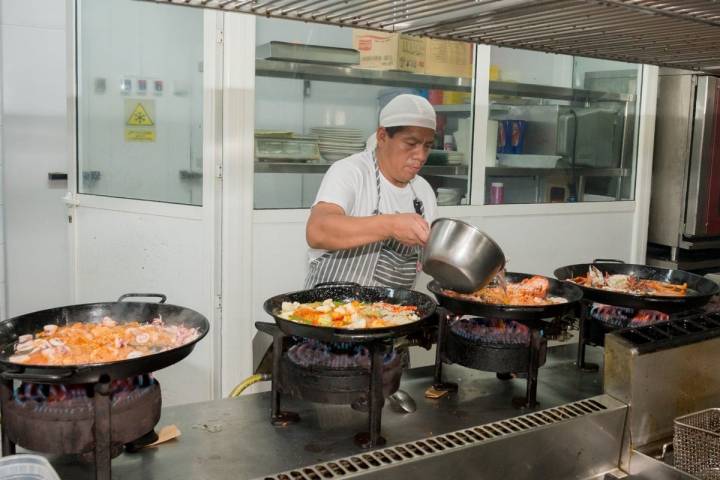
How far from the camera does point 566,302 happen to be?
1860mm

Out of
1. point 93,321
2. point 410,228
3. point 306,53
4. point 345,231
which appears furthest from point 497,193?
point 93,321

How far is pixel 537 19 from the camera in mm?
1577

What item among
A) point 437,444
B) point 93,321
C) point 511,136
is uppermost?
point 511,136

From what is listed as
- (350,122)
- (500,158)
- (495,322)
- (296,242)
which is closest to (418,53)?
(350,122)

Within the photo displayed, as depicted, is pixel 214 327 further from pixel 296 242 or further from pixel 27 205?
pixel 27 205

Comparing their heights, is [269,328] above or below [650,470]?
above

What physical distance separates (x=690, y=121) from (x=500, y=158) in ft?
3.84

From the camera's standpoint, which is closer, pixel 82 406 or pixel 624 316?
pixel 82 406

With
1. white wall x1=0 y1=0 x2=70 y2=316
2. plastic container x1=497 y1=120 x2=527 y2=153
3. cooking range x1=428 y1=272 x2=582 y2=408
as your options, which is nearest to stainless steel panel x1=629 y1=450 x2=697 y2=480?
cooking range x1=428 y1=272 x2=582 y2=408

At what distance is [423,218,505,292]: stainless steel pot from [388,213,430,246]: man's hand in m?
0.11

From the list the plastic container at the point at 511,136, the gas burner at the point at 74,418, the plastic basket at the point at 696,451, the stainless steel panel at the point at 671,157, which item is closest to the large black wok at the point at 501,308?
the plastic basket at the point at 696,451

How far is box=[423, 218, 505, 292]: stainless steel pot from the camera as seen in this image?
1720 millimetres

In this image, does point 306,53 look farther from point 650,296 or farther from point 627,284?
point 650,296

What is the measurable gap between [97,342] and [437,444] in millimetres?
783
